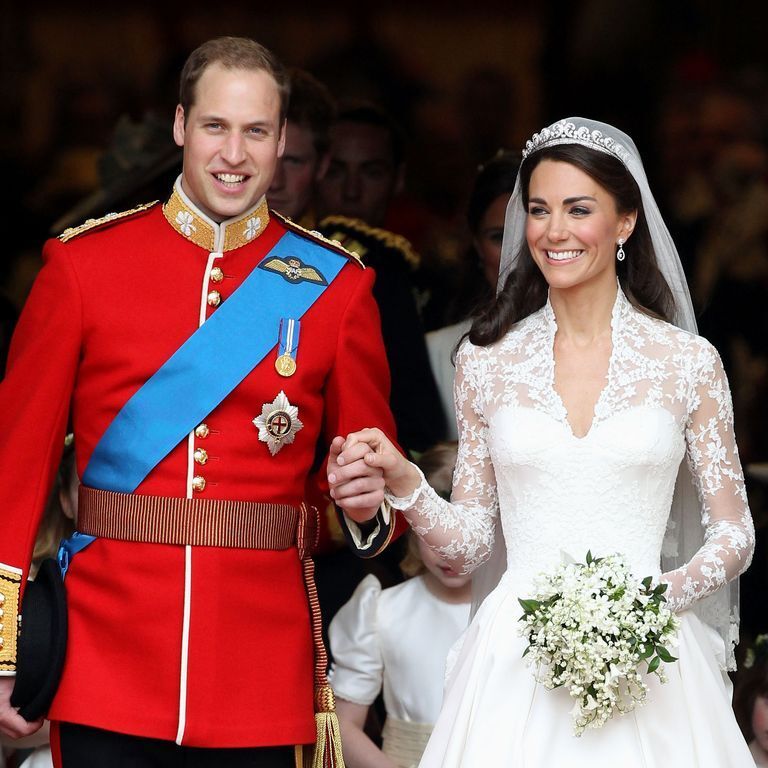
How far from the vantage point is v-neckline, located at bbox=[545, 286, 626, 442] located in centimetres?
378

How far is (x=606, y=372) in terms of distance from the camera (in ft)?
12.6

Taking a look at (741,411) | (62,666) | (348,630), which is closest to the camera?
(62,666)

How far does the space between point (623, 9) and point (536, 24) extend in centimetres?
44

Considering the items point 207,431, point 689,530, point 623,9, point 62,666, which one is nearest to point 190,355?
point 207,431

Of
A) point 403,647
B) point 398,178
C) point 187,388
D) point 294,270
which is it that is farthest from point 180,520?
point 398,178

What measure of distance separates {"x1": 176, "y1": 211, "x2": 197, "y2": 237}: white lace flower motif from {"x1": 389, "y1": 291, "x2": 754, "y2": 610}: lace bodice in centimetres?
71

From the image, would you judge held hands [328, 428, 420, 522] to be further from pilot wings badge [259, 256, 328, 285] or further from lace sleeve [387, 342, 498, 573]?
pilot wings badge [259, 256, 328, 285]

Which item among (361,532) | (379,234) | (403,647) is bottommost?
(403,647)

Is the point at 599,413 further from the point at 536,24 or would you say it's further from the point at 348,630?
the point at 536,24

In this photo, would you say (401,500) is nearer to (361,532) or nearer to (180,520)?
(361,532)

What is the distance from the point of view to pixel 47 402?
3658mm

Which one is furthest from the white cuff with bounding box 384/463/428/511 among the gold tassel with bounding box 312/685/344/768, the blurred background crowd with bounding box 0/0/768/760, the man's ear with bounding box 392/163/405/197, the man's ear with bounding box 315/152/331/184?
the blurred background crowd with bounding box 0/0/768/760

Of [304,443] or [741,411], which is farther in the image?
[741,411]

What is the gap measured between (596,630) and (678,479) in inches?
27.2
